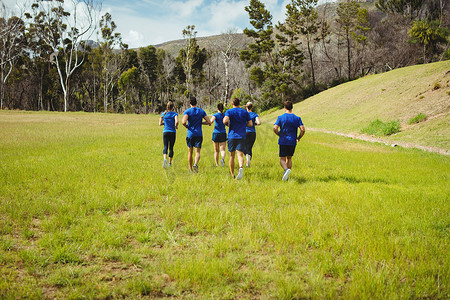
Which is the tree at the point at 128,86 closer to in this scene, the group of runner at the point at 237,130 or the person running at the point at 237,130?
the group of runner at the point at 237,130

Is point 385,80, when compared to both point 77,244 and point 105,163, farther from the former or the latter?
point 77,244

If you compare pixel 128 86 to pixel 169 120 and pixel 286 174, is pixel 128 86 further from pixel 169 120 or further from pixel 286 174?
pixel 286 174

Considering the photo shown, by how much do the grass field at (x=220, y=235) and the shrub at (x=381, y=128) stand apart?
1365 centimetres

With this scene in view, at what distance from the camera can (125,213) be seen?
18.1ft

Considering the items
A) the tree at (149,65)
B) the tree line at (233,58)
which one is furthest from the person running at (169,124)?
the tree at (149,65)

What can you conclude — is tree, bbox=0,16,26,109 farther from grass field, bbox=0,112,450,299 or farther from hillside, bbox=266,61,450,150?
grass field, bbox=0,112,450,299

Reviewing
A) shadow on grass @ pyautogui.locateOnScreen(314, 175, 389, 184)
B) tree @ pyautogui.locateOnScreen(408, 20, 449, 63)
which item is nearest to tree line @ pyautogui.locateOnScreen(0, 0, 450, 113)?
tree @ pyautogui.locateOnScreen(408, 20, 449, 63)

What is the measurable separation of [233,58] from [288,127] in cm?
5793

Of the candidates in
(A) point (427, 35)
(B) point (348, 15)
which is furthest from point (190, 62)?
(A) point (427, 35)

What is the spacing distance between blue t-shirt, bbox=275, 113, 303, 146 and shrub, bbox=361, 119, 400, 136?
54.4 feet

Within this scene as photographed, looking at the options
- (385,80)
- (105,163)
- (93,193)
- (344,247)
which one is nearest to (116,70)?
(385,80)

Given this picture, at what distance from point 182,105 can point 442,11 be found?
5787cm

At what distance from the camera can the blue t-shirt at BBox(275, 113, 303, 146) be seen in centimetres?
768

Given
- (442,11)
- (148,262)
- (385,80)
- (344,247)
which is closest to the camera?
(148,262)
